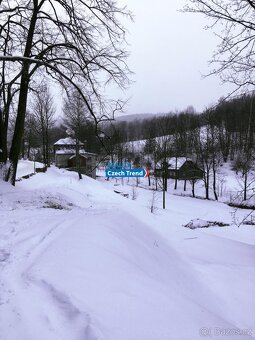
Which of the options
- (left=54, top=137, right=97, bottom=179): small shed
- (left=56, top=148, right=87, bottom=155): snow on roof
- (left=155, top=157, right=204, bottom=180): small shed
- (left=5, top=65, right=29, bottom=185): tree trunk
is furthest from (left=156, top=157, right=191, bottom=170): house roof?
(left=5, top=65, right=29, bottom=185): tree trunk

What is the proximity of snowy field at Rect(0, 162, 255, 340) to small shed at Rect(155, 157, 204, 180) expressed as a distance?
1448 inches

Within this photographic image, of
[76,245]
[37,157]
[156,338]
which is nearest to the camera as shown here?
[156,338]

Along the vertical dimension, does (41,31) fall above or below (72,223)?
above

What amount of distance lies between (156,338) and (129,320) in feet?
1.08

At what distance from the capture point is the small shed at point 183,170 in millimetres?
44500

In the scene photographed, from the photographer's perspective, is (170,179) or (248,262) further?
(170,179)

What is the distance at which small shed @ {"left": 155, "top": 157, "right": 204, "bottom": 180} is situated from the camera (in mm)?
44500

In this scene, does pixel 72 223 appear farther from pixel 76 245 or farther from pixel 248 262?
pixel 248 262

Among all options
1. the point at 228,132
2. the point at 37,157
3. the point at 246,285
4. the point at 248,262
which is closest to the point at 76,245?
the point at 246,285

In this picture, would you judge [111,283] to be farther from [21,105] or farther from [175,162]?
[175,162]

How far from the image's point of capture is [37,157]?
202 ft

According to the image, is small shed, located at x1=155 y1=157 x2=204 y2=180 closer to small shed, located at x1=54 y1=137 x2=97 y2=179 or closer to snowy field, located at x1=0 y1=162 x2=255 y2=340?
small shed, located at x1=54 y1=137 x2=97 y2=179

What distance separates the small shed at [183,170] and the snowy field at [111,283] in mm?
36773

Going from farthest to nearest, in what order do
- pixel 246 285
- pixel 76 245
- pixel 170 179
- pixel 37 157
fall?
pixel 37 157
pixel 170 179
pixel 246 285
pixel 76 245
